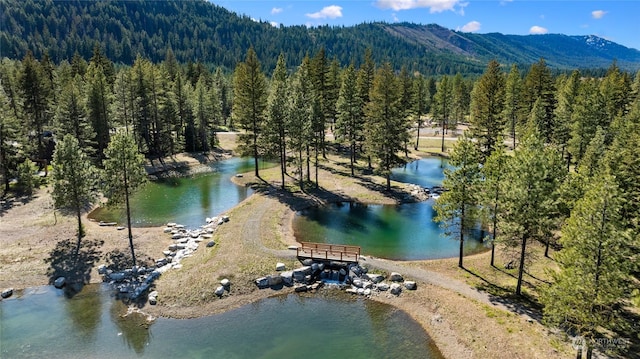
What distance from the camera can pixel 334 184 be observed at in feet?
201

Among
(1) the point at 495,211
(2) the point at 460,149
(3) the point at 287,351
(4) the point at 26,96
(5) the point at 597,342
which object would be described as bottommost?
(3) the point at 287,351

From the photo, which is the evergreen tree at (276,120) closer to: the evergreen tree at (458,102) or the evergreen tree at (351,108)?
the evergreen tree at (351,108)

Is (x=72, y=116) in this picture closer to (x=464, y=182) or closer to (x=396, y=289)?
(x=396, y=289)

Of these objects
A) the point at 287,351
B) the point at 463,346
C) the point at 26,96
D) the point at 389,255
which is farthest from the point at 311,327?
the point at 26,96

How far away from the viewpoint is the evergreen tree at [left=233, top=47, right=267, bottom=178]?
60.8 m

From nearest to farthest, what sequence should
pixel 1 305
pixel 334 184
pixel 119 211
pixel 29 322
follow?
pixel 29 322 < pixel 1 305 < pixel 119 211 < pixel 334 184

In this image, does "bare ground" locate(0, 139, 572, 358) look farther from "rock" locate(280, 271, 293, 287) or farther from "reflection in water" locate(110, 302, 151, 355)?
"reflection in water" locate(110, 302, 151, 355)

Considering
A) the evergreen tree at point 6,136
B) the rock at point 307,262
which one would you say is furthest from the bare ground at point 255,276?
the evergreen tree at point 6,136

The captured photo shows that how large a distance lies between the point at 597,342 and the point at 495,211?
1204 centimetres

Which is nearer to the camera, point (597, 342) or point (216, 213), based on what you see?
point (597, 342)

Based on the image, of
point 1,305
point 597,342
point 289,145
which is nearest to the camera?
point 597,342

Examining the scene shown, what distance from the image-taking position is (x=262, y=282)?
111 ft

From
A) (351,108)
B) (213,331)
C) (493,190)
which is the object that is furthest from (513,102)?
(213,331)

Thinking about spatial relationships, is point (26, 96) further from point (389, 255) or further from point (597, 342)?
point (597, 342)
